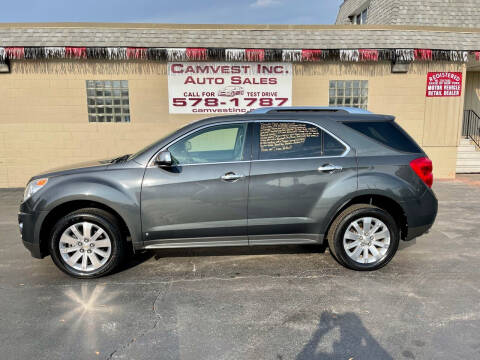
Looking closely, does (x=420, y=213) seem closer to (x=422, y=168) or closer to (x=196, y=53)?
(x=422, y=168)

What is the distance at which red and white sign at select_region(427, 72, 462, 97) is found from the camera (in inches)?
387

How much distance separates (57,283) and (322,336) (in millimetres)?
2857

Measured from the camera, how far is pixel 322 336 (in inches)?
118

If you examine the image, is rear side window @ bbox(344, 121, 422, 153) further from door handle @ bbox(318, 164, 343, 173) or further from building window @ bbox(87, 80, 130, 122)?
building window @ bbox(87, 80, 130, 122)

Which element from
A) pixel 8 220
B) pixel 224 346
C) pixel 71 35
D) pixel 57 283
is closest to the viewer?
pixel 224 346

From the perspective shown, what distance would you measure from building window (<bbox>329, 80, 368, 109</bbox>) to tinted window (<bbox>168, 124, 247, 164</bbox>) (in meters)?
6.26

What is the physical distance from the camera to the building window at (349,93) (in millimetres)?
9734

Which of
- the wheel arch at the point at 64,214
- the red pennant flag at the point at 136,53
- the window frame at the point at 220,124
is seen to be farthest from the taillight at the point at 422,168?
the red pennant flag at the point at 136,53

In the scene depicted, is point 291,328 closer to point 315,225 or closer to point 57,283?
point 315,225

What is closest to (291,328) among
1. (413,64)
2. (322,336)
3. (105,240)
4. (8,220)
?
(322,336)

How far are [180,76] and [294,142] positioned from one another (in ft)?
19.7

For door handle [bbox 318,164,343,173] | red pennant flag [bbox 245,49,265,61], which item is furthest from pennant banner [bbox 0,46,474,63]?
door handle [bbox 318,164,343,173]

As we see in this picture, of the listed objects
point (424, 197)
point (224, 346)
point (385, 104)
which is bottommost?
point (224, 346)

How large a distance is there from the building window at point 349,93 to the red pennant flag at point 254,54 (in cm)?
205
